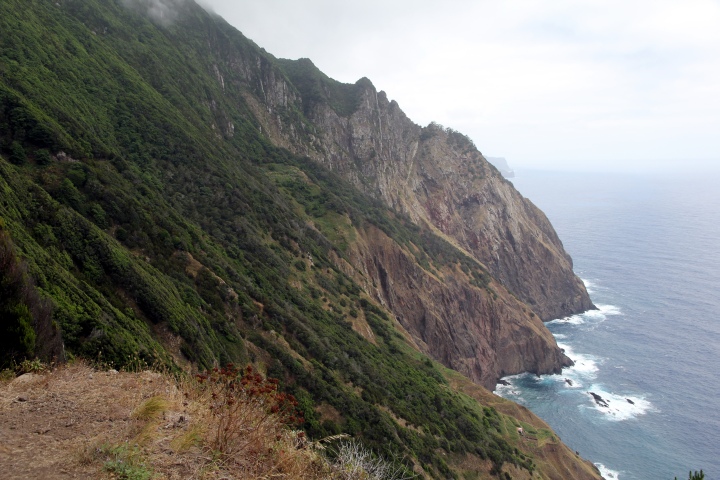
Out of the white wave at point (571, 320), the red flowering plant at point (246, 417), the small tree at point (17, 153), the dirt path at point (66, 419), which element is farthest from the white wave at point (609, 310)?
the dirt path at point (66, 419)

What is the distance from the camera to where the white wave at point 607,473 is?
50797 mm

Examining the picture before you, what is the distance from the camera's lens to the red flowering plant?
8.20 metres

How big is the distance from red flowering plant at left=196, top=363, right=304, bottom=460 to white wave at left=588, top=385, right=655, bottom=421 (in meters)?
67.5

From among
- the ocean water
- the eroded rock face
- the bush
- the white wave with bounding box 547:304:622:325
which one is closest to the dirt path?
the bush

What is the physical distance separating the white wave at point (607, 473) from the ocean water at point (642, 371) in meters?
0.15

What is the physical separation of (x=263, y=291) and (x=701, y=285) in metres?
109

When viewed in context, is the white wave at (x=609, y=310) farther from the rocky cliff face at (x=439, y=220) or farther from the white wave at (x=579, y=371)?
the white wave at (x=579, y=371)

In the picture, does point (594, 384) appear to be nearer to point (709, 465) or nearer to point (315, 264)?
point (709, 465)

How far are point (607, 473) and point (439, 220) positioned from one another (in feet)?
214

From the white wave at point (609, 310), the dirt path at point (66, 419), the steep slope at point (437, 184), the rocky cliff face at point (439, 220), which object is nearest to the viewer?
the dirt path at point (66, 419)

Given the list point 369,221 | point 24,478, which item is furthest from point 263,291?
point 369,221

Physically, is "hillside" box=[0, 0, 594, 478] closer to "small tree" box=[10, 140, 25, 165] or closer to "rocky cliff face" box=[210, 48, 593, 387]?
"small tree" box=[10, 140, 25, 165]

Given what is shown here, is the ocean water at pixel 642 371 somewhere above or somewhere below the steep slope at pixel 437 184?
below

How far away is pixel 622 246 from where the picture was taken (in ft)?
456
